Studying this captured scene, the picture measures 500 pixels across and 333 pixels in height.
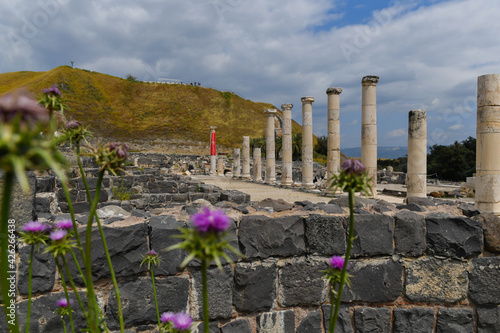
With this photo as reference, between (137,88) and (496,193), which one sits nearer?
(496,193)

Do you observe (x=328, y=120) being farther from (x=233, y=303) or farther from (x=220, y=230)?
(x=220, y=230)

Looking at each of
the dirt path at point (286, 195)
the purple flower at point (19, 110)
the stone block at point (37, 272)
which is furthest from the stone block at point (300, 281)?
the dirt path at point (286, 195)

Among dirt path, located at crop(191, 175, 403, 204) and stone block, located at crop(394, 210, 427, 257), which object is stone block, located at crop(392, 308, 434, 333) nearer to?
stone block, located at crop(394, 210, 427, 257)

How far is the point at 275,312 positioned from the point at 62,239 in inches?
105

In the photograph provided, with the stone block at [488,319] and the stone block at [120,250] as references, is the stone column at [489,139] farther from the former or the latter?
the stone block at [120,250]

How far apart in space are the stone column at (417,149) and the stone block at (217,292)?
37.9 ft

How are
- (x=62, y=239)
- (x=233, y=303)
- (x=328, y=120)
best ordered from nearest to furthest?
(x=62, y=239)
(x=233, y=303)
(x=328, y=120)

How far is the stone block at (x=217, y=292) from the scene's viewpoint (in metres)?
3.44

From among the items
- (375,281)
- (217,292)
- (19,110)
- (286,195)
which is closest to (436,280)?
(375,281)

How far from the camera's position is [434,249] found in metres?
3.95

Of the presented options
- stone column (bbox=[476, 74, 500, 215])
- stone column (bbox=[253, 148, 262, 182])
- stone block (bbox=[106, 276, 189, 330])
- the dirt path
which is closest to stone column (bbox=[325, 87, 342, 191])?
the dirt path

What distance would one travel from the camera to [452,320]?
3930 millimetres

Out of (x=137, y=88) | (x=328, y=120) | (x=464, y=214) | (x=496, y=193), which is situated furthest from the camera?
(x=137, y=88)

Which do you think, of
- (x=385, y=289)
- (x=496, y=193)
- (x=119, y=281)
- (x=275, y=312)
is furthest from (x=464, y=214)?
(x=496, y=193)
